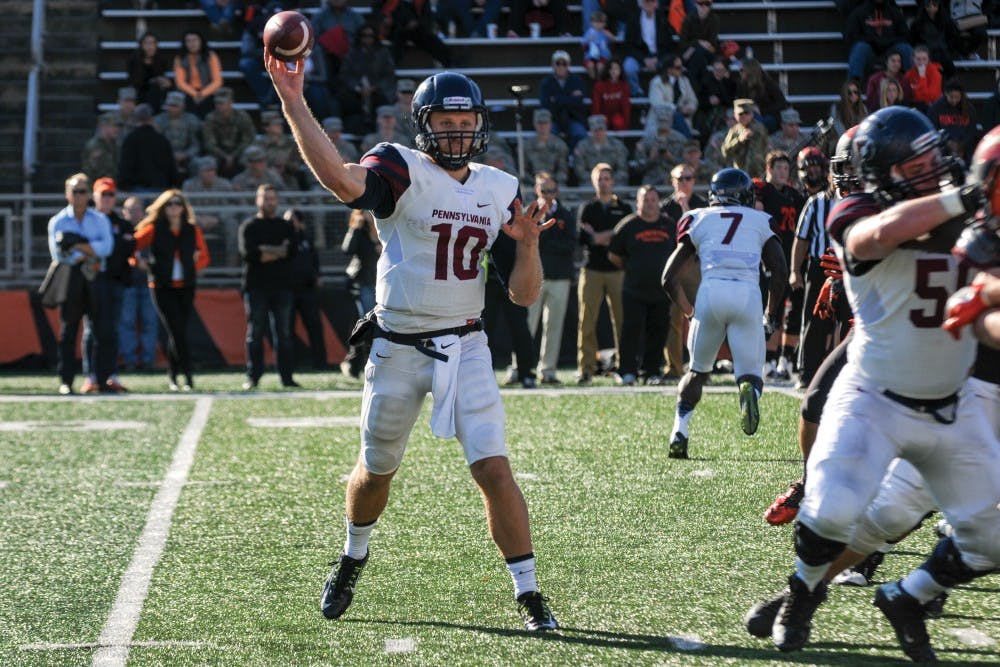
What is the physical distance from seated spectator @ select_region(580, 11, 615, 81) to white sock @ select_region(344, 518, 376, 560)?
A: 14314 mm

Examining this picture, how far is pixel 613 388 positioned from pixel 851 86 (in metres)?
5.86

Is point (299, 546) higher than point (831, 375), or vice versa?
point (831, 375)

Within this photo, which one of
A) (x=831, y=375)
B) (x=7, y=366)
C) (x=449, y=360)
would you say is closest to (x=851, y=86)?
(x=7, y=366)

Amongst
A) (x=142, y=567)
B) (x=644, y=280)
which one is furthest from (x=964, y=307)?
(x=644, y=280)

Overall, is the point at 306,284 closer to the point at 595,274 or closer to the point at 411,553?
the point at 595,274

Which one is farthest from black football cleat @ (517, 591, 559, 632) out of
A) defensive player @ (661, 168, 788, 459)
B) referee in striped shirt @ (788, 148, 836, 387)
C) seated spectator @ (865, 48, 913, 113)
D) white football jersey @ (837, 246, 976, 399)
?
seated spectator @ (865, 48, 913, 113)

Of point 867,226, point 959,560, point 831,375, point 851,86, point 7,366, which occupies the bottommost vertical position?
point 7,366

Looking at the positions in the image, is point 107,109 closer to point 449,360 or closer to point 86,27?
point 86,27

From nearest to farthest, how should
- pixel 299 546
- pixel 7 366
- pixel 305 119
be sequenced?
pixel 305 119 → pixel 299 546 → pixel 7 366

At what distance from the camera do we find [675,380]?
1387 cm

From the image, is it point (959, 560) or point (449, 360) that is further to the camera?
point (449, 360)

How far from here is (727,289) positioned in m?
8.79

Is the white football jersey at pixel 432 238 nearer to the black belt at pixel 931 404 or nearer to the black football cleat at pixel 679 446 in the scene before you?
the black belt at pixel 931 404

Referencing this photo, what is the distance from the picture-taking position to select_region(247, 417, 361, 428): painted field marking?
1090cm
